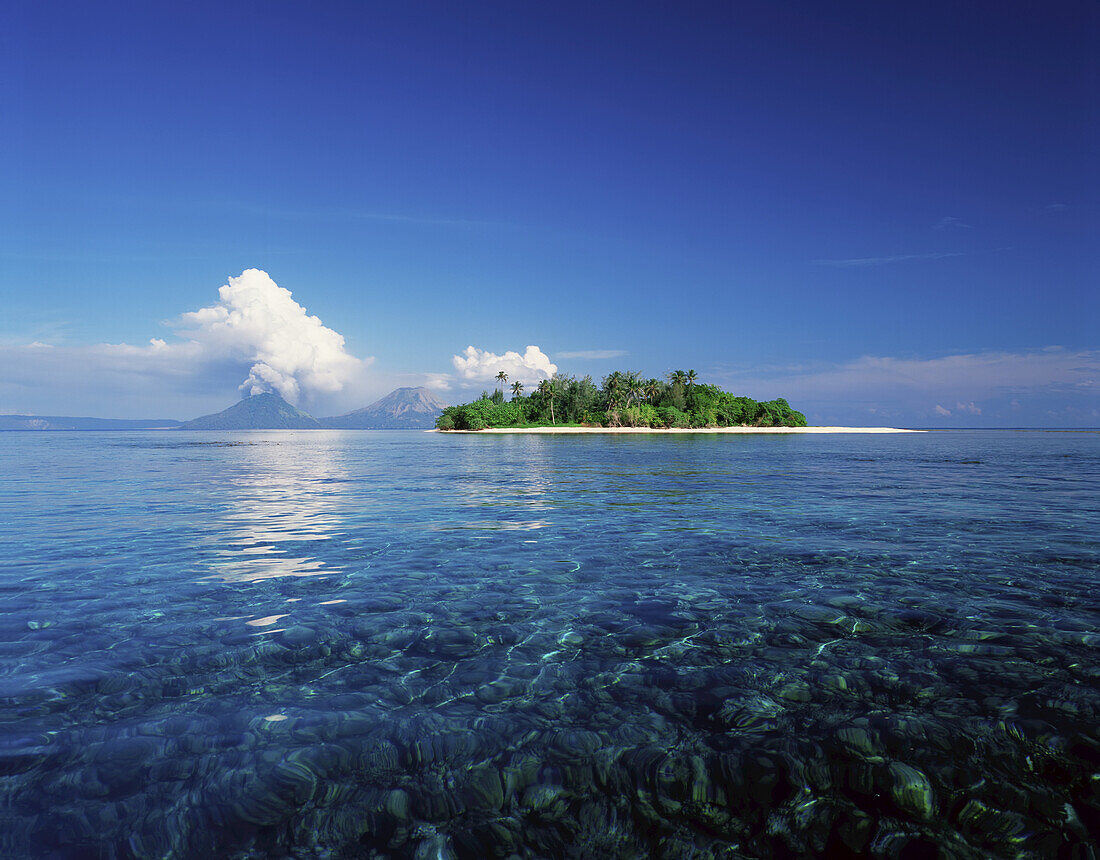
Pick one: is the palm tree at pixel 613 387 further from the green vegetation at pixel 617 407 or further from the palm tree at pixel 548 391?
the palm tree at pixel 548 391

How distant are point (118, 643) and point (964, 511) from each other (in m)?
26.3

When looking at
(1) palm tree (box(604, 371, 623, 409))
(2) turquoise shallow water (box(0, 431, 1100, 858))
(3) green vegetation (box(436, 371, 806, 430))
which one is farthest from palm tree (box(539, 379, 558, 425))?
(2) turquoise shallow water (box(0, 431, 1100, 858))

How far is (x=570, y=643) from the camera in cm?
870

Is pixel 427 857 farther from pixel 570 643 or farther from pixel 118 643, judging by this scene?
pixel 118 643

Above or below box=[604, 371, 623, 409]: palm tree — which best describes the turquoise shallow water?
below

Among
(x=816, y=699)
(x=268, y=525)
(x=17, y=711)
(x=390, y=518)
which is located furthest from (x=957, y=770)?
(x=268, y=525)

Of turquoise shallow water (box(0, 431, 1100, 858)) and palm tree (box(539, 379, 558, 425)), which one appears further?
palm tree (box(539, 379, 558, 425))

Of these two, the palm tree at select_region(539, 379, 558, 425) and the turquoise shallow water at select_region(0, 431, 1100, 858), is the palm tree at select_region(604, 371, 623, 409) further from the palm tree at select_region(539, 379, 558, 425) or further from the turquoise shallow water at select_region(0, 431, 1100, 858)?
the turquoise shallow water at select_region(0, 431, 1100, 858)

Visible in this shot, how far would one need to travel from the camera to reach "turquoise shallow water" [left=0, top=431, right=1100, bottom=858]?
16.0 ft

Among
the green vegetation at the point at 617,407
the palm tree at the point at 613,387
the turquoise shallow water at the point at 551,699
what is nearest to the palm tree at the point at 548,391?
the green vegetation at the point at 617,407

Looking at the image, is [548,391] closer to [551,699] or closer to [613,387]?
[613,387]

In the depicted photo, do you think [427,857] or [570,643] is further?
[570,643]

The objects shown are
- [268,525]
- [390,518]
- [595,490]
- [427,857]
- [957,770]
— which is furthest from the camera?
[595,490]

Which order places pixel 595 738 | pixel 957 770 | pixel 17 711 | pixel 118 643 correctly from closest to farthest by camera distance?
pixel 957 770 → pixel 595 738 → pixel 17 711 → pixel 118 643
